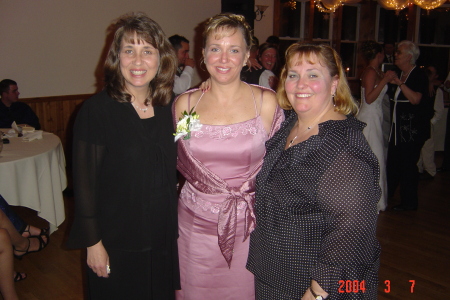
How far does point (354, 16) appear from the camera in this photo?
31.6 ft

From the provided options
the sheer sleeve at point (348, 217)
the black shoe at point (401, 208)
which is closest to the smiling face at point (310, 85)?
the sheer sleeve at point (348, 217)

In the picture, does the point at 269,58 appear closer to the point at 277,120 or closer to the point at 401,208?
the point at 401,208

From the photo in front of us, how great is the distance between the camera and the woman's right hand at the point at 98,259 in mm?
1739

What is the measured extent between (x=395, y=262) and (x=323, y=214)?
2397mm

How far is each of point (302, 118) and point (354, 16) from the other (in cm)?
897

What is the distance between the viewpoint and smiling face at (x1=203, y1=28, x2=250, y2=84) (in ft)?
6.37

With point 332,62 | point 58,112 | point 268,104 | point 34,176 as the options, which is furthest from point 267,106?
point 58,112

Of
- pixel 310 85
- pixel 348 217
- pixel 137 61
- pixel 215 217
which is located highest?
pixel 137 61

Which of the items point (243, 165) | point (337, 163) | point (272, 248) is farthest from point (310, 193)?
point (243, 165)

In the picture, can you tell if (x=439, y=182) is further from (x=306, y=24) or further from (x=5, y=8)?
(x=5, y=8)

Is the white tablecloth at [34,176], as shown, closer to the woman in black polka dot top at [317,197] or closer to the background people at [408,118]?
the woman in black polka dot top at [317,197]

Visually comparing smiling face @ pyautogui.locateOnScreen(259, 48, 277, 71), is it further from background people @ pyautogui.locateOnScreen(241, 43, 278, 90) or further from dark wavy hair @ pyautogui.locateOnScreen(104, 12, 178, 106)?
dark wavy hair @ pyautogui.locateOnScreen(104, 12, 178, 106)

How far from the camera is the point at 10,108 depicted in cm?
498

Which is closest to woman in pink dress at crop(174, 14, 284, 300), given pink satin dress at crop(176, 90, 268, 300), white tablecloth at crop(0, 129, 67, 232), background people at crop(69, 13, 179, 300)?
pink satin dress at crop(176, 90, 268, 300)
